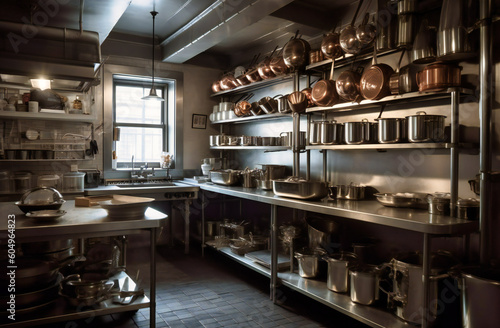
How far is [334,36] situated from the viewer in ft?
11.5

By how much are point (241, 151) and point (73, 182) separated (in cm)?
244

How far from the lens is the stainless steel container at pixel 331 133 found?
11.6 feet

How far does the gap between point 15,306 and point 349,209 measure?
2431 mm

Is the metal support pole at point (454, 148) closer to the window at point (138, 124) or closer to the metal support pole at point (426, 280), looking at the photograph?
the metal support pole at point (426, 280)

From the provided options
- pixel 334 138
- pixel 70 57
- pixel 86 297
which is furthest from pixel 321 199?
pixel 70 57

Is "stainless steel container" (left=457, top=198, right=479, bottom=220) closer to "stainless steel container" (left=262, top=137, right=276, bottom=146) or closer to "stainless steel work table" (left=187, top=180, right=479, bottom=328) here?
"stainless steel work table" (left=187, top=180, right=479, bottom=328)

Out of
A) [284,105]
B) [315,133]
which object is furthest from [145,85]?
[315,133]

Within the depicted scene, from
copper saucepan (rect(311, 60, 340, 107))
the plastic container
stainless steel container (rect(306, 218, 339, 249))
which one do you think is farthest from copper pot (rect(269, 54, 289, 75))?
the plastic container

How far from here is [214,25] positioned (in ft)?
13.6

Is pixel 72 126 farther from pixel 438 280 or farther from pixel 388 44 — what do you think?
pixel 438 280

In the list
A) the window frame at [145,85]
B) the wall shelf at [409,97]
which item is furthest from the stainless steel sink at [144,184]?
the wall shelf at [409,97]

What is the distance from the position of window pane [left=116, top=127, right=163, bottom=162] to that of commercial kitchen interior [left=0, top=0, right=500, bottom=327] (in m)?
0.02

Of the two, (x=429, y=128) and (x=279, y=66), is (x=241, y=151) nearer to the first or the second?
(x=279, y=66)

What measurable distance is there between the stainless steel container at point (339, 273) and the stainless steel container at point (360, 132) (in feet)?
3.32
